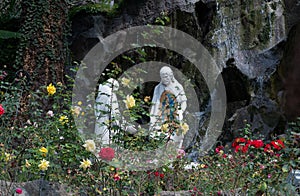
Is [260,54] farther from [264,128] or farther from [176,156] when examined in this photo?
[176,156]

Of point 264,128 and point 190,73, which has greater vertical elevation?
point 190,73

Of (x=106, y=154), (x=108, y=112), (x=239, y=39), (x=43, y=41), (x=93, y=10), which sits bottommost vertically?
(x=106, y=154)

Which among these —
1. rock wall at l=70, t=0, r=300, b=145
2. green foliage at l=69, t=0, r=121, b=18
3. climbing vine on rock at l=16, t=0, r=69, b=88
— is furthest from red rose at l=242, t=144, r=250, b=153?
green foliage at l=69, t=0, r=121, b=18

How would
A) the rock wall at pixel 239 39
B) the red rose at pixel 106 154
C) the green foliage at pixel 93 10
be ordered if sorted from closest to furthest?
1. the red rose at pixel 106 154
2. the rock wall at pixel 239 39
3. the green foliage at pixel 93 10

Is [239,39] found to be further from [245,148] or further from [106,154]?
[106,154]

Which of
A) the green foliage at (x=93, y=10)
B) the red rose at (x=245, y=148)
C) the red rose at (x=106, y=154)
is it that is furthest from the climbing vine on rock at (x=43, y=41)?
the red rose at (x=106, y=154)

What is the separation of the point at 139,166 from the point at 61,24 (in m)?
5.06

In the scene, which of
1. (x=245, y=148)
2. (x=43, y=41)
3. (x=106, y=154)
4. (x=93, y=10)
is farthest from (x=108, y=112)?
(x=93, y=10)

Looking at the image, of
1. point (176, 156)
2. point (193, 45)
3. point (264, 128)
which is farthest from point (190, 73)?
point (176, 156)

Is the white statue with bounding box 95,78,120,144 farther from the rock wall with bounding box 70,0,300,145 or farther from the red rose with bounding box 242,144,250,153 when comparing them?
the rock wall with bounding box 70,0,300,145

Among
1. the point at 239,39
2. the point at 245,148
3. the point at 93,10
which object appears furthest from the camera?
the point at 93,10

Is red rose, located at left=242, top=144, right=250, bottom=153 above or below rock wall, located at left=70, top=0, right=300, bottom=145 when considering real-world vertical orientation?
below

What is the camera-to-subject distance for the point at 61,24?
7.50 meters

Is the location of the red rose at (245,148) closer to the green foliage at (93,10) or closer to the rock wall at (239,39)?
the rock wall at (239,39)
